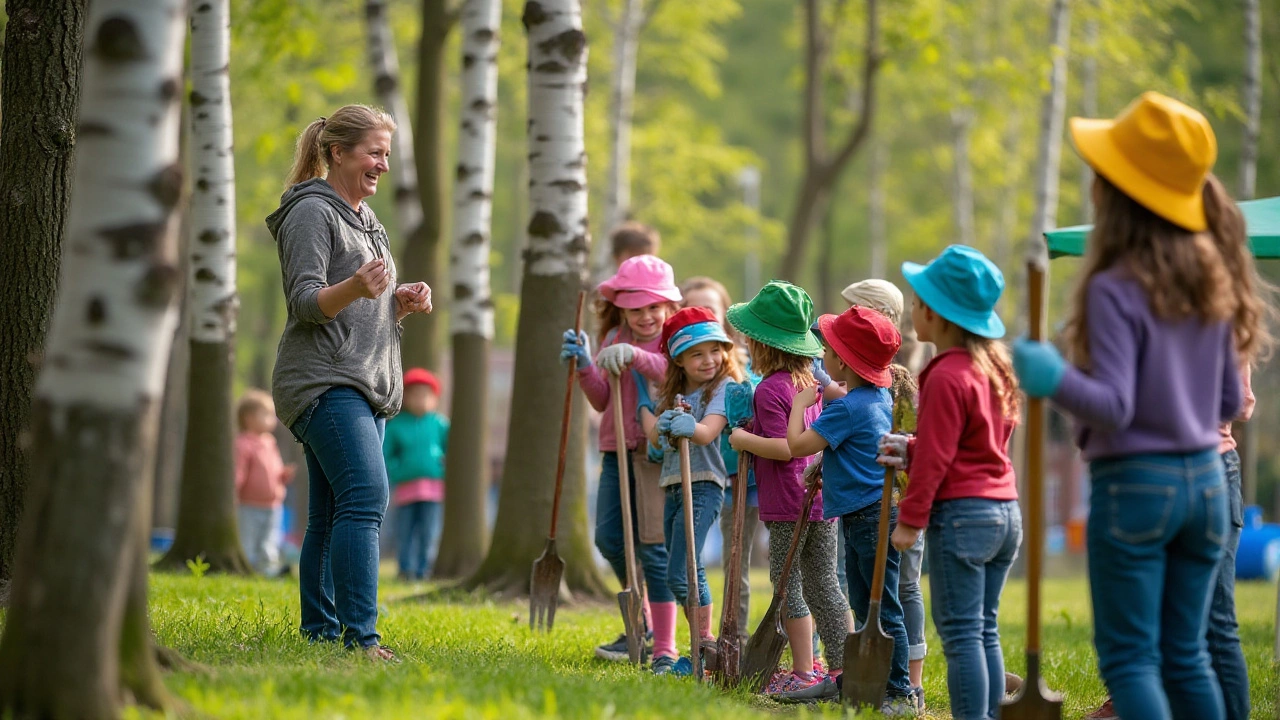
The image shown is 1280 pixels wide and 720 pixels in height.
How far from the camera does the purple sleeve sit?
13.0 ft

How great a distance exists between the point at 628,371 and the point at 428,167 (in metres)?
7.40

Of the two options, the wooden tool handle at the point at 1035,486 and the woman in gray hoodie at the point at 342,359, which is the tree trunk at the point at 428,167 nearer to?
the woman in gray hoodie at the point at 342,359

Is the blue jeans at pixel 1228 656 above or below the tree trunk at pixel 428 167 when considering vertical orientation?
below

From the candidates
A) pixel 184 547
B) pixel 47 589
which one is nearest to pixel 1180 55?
pixel 184 547

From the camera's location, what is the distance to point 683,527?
6438mm

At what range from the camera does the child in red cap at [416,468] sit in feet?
42.1

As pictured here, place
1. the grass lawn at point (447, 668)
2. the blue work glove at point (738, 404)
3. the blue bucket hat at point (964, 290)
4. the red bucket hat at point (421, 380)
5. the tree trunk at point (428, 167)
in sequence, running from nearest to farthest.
Result: the grass lawn at point (447, 668) < the blue bucket hat at point (964, 290) < the blue work glove at point (738, 404) < the red bucket hat at point (421, 380) < the tree trunk at point (428, 167)

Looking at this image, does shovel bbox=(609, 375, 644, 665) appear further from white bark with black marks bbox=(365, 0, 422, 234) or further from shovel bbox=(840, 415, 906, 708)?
white bark with black marks bbox=(365, 0, 422, 234)

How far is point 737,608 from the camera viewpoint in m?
5.87

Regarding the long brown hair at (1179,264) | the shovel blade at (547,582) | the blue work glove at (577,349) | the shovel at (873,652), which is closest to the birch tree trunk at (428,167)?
the shovel blade at (547,582)

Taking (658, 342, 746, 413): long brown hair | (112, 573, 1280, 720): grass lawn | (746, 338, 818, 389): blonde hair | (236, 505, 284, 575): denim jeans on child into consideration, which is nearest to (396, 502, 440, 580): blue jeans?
(236, 505, 284, 575): denim jeans on child

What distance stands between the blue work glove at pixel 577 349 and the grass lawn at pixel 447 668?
1.43 meters

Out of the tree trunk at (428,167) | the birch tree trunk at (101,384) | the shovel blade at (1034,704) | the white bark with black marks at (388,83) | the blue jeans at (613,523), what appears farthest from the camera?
the white bark with black marks at (388,83)

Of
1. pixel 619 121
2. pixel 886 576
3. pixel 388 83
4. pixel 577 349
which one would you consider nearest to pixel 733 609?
pixel 886 576
